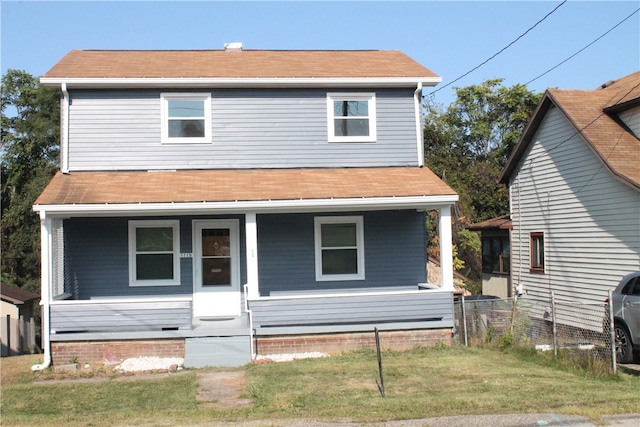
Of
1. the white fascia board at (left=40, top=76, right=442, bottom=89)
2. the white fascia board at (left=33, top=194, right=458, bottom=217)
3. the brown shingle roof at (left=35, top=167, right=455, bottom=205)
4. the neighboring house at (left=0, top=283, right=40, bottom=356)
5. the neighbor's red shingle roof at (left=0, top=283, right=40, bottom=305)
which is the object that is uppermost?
the white fascia board at (left=40, top=76, right=442, bottom=89)

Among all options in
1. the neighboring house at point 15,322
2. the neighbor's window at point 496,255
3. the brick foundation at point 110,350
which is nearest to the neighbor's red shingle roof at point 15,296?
the neighboring house at point 15,322

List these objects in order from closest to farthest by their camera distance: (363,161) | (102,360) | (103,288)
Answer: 1. (102,360)
2. (103,288)
3. (363,161)

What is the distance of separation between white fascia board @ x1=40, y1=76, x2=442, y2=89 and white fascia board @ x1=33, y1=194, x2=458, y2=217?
3.30m

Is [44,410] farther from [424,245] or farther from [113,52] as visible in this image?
[113,52]

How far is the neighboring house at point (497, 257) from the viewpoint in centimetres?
2436

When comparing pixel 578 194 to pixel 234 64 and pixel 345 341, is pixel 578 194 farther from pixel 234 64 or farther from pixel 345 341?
pixel 234 64

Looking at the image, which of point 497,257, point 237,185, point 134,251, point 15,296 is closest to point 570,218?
point 497,257

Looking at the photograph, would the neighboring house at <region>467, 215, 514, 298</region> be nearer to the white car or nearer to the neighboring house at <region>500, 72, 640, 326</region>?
the neighboring house at <region>500, 72, 640, 326</region>

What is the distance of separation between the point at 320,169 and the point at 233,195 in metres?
2.79

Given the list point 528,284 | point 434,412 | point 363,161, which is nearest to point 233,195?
point 363,161

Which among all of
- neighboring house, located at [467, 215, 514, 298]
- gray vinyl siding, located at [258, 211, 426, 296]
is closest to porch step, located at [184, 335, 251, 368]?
gray vinyl siding, located at [258, 211, 426, 296]

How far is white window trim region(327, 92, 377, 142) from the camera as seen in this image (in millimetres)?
16094

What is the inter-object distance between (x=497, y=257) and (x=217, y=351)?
49.4 ft

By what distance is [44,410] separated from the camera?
9.24 m
